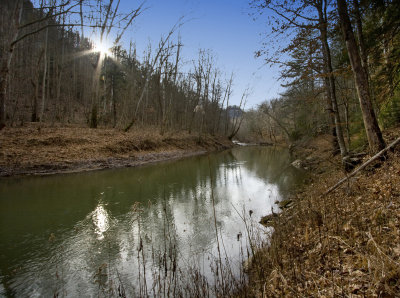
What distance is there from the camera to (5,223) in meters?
5.79

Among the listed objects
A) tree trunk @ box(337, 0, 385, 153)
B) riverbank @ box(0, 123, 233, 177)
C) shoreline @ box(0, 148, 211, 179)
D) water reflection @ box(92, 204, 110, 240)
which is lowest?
water reflection @ box(92, 204, 110, 240)

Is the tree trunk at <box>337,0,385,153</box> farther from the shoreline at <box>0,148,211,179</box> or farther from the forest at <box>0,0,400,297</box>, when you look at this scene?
the shoreline at <box>0,148,211,179</box>

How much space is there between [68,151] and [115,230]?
966 centimetres

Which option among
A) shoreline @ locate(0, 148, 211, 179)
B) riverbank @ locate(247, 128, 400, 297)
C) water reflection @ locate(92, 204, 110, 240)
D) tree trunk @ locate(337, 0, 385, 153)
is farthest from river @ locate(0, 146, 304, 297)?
tree trunk @ locate(337, 0, 385, 153)

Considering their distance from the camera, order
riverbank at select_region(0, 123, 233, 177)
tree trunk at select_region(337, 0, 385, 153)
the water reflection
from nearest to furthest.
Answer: the water reflection
tree trunk at select_region(337, 0, 385, 153)
riverbank at select_region(0, 123, 233, 177)

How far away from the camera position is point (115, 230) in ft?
18.5

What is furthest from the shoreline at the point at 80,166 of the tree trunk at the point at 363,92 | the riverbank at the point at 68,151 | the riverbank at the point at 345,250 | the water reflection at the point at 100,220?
the tree trunk at the point at 363,92

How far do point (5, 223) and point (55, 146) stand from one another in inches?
340

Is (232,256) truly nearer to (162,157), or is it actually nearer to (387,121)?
(387,121)

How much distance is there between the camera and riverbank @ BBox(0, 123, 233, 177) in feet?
36.7

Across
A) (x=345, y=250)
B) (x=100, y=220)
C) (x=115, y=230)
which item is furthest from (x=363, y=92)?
(x=100, y=220)

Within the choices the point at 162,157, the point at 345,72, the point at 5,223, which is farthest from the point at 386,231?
the point at 162,157

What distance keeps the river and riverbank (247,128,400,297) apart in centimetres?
70

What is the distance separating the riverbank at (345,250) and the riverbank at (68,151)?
1170cm
